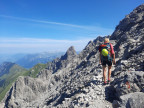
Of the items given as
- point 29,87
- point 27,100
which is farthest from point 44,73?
point 27,100

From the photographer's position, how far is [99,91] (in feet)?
43.0

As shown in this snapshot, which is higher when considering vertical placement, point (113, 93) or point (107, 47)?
point (107, 47)

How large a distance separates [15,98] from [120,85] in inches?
2166

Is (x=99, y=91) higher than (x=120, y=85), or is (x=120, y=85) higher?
(x=120, y=85)

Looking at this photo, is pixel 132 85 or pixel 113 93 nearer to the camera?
pixel 132 85

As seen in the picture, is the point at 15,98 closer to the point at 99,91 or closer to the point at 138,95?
the point at 99,91

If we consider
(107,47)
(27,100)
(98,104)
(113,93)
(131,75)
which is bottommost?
(27,100)

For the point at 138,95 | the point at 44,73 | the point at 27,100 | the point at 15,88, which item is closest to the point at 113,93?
Result: the point at 138,95

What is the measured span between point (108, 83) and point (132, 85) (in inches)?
148

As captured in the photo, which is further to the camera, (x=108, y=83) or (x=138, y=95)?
(x=108, y=83)

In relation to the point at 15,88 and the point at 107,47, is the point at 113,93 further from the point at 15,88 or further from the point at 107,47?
the point at 15,88

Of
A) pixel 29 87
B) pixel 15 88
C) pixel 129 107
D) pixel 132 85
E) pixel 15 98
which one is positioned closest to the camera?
pixel 129 107

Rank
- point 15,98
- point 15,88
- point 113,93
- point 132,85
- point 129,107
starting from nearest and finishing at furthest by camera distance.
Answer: point 129,107 → point 132,85 → point 113,93 → point 15,98 → point 15,88

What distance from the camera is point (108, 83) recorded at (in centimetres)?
1414
